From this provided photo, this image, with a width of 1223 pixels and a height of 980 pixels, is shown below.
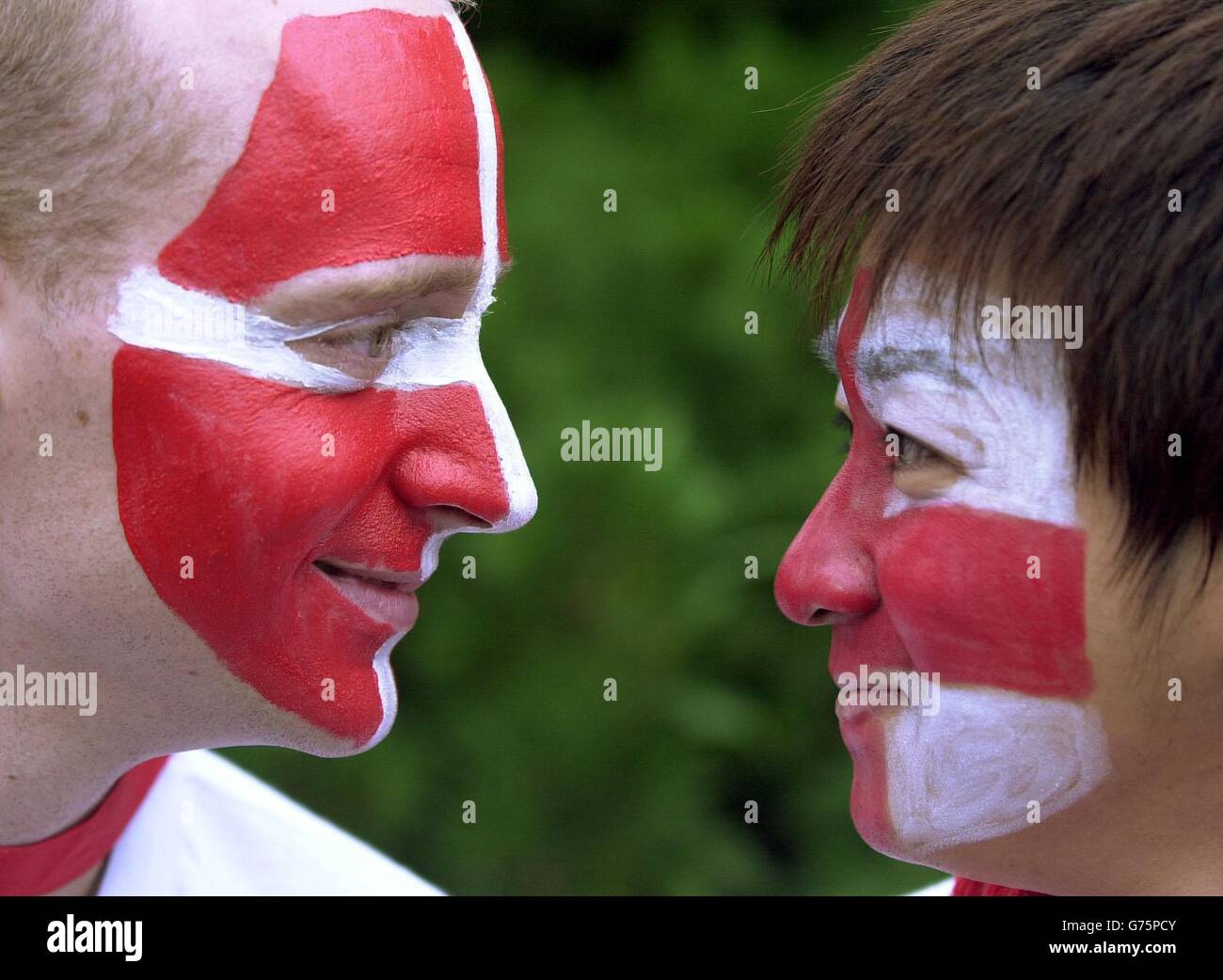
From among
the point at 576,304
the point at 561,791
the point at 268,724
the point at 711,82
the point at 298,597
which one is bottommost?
the point at 561,791

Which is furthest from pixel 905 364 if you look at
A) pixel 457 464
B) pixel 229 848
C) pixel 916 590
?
pixel 229 848

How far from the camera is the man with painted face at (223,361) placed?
1553mm

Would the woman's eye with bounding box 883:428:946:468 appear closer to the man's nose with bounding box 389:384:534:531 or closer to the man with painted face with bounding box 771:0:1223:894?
the man with painted face with bounding box 771:0:1223:894

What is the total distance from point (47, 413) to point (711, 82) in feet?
8.12

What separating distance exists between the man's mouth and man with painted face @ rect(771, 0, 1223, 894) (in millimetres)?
474

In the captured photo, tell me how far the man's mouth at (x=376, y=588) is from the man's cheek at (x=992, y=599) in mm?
589

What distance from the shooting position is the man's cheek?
4.94ft

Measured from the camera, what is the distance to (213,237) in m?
1.58

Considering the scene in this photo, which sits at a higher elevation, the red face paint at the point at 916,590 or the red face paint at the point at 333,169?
the red face paint at the point at 333,169

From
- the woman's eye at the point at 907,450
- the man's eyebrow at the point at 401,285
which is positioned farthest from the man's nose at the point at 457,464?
the woman's eye at the point at 907,450

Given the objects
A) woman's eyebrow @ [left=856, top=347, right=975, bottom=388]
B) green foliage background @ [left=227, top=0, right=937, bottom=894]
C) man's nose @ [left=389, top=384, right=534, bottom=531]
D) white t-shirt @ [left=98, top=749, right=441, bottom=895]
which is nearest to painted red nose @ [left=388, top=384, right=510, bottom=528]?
man's nose @ [left=389, top=384, right=534, bottom=531]

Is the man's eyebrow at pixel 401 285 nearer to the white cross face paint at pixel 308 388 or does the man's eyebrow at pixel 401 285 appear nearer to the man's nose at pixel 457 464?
the white cross face paint at pixel 308 388
